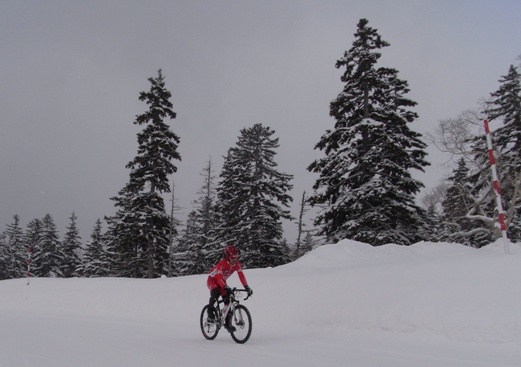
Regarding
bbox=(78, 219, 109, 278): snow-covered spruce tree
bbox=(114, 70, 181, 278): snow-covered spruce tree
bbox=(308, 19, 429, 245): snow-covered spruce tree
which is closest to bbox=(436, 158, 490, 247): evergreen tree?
bbox=(308, 19, 429, 245): snow-covered spruce tree

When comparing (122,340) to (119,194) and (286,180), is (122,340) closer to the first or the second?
(286,180)

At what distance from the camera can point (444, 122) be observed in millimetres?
19500

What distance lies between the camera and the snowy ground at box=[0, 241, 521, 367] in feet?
18.7

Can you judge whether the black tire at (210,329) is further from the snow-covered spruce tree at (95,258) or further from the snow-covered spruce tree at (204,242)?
the snow-covered spruce tree at (95,258)

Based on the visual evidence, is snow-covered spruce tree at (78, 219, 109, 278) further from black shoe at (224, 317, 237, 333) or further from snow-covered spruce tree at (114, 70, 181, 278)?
black shoe at (224, 317, 237, 333)

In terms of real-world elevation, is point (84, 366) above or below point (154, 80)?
below

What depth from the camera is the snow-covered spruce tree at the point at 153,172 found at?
25.0 metres

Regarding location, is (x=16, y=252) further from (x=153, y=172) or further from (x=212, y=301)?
(x=212, y=301)

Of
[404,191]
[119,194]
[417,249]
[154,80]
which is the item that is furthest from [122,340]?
[119,194]

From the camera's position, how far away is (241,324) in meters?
7.43

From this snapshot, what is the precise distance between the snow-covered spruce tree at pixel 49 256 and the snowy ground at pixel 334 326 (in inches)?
1685

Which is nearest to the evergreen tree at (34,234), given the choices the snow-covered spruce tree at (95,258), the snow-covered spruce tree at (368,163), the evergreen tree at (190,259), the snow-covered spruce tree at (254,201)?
the snow-covered spruce tree at (95,258)

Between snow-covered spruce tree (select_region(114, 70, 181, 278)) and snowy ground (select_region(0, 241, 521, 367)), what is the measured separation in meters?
12.5

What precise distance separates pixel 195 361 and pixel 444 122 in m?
18.3
